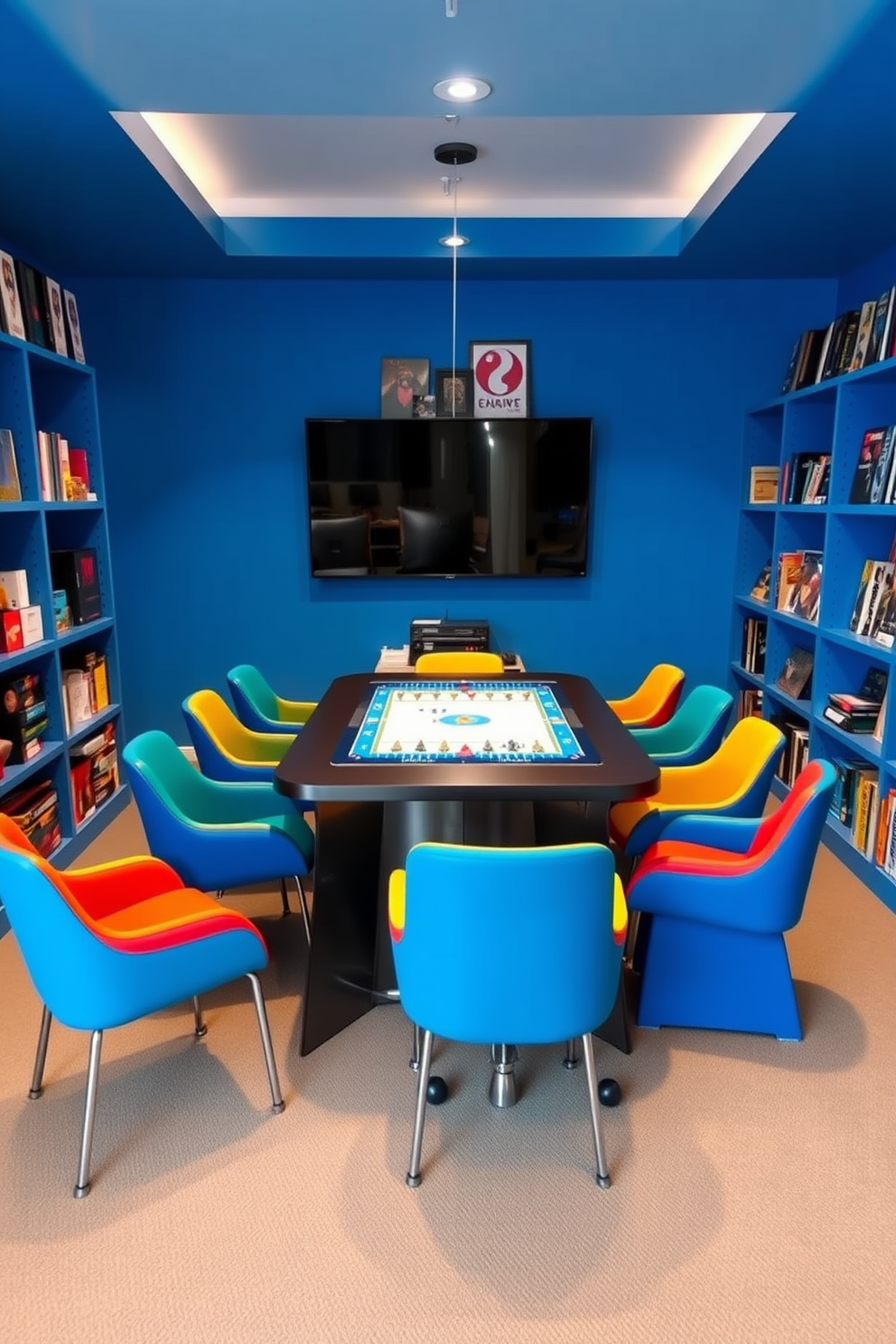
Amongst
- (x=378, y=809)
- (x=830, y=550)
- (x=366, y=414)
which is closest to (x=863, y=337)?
(x=830, y=550)

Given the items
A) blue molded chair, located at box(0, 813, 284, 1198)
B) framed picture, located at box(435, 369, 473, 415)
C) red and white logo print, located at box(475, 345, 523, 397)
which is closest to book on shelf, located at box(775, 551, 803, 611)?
red and white logo print, located at box(475, 345, 523, 397)

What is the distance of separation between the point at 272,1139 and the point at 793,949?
6.13ft

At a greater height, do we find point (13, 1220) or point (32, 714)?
point (32, 714)

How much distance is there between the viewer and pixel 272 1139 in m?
2.15

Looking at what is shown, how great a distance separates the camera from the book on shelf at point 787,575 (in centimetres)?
437

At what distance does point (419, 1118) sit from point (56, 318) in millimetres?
3457

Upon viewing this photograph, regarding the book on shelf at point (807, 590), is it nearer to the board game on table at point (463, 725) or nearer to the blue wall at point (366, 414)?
the blue wall at point (366, 414)

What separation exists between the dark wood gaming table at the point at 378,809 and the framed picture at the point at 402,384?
224cm

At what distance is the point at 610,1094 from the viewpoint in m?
2.25

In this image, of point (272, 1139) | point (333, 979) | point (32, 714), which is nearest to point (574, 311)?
point (32, 714)

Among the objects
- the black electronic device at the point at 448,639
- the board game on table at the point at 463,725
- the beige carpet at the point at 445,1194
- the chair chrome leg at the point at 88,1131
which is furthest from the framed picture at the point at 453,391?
the chair chrome leg at the point at 88,1131

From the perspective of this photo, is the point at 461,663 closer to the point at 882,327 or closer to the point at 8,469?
the point at 8,469

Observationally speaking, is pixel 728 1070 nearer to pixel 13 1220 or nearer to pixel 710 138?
pixel 13 1220

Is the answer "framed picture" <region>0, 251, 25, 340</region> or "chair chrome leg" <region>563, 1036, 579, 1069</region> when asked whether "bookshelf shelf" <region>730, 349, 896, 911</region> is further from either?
"framed picture" <region>0, 251, 25, 340</region>
